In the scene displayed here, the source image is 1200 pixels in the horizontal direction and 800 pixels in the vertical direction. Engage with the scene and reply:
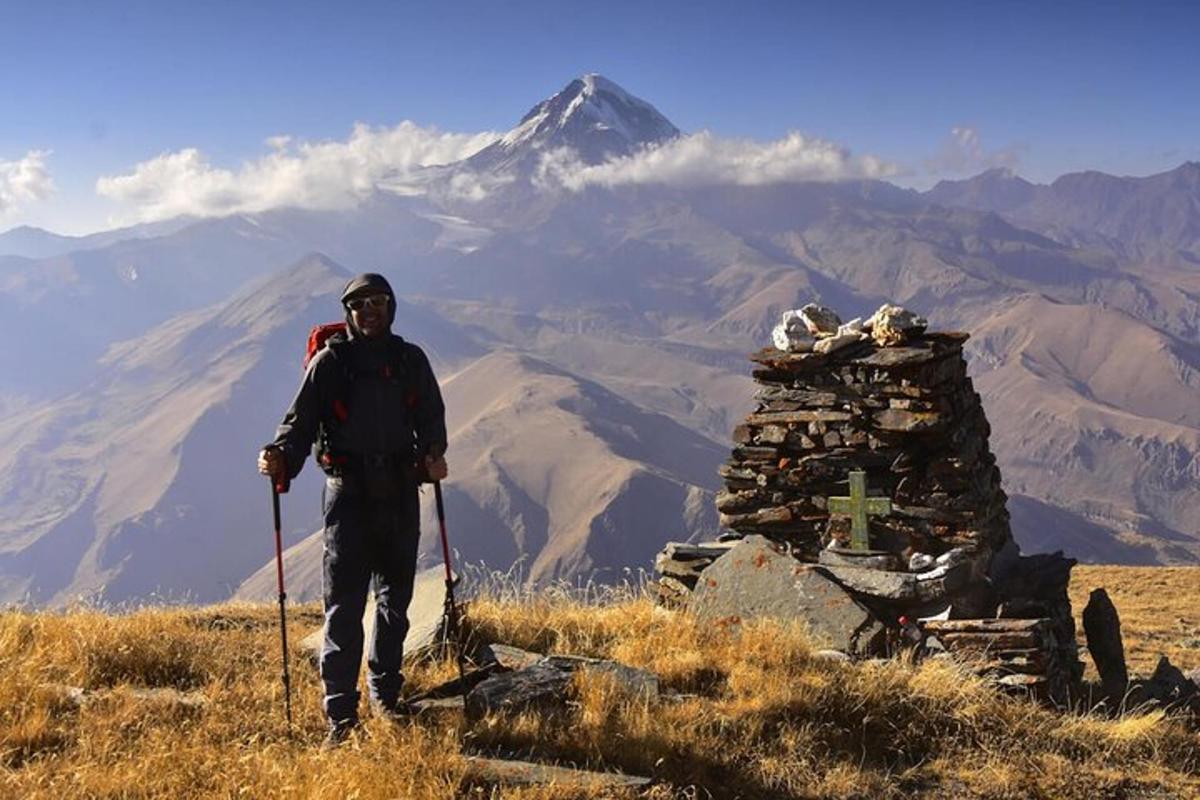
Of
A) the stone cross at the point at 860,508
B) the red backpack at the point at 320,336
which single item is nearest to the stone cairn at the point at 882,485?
the stone cross at the point at 860,508

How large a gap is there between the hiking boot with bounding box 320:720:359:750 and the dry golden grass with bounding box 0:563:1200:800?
18cm

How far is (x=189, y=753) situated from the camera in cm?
562

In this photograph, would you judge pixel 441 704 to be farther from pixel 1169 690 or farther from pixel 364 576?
pixel 1169 690

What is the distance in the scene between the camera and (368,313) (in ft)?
22.3

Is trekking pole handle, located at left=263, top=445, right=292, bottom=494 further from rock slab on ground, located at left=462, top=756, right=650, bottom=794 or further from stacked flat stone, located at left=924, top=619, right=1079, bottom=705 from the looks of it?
stacked flat stone, located at left=924, top=619, right=1079, bottom=705

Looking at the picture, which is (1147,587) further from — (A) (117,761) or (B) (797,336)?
(A) (117,761)

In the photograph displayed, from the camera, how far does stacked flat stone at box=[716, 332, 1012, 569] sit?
12.3 metres

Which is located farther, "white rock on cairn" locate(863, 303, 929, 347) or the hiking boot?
"white rock on cairn" locate(863, 303, 929, 347)

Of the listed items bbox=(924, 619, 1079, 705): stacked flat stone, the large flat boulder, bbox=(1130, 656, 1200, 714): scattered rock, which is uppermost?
the large flat boulder

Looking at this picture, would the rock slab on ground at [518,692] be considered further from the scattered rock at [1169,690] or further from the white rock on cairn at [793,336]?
the white rock on cairn at [793,336]

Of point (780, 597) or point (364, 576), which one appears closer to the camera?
Answer: point (364, 576)

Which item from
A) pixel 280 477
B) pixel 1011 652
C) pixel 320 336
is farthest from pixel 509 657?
pixel 1011 652

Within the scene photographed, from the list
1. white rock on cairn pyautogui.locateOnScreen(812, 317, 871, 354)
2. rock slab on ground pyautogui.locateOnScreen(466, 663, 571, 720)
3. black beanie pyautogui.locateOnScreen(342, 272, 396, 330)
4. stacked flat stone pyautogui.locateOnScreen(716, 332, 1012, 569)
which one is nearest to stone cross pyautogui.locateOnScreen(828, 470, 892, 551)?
stacked flat stone pyautogui.locateOnScreen(716, 332, 1012, 569)

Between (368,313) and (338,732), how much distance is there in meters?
2.97
